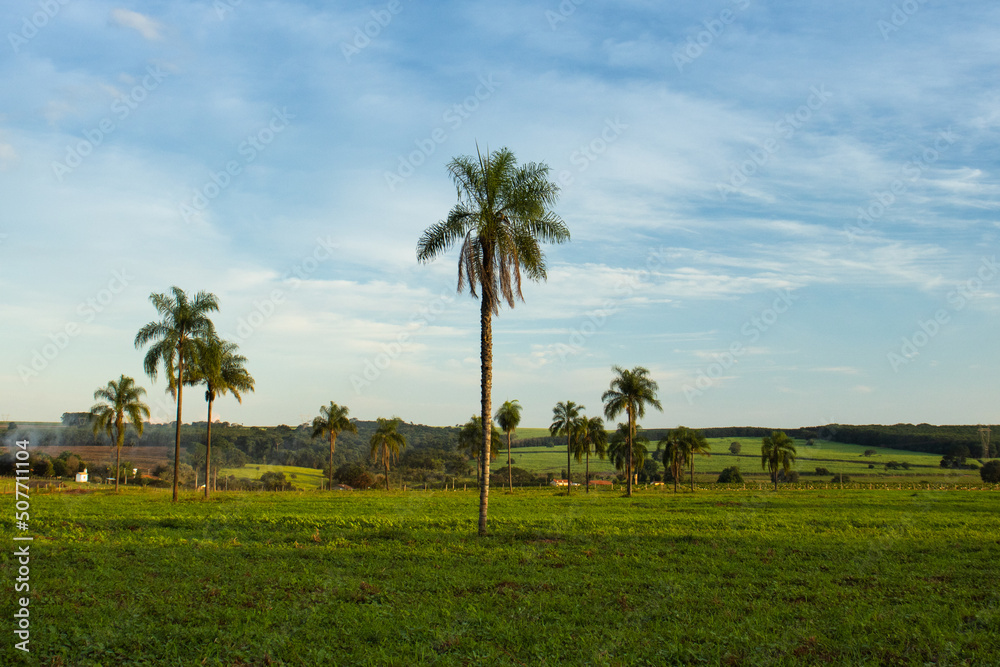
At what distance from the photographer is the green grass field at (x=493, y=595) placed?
10242 millimetres

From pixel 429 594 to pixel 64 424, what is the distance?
187810 millimetres

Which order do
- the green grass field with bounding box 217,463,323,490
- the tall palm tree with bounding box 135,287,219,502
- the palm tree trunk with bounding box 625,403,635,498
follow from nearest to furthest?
the tall palm tree with bounding box 135,287,219,502
the palm tree trunk with bounding box 625,403,635,498
the green grass field with bounding box 217,463,323,490

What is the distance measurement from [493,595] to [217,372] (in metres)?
38.1

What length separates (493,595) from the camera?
14.3 m

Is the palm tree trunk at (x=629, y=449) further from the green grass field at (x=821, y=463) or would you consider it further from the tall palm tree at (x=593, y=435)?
the green grass field at (x=821, y=463)

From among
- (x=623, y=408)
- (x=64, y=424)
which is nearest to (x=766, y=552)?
(x=623, y=408)

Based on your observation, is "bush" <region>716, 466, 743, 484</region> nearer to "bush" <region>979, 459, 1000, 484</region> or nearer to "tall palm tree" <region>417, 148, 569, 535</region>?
"bush" <region>979, 459, 1000, 484</region>

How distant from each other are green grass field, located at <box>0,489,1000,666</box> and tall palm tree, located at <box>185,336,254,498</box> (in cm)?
1818

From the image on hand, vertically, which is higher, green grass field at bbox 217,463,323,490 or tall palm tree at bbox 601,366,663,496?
tall palm tree at bbox 601,366,663,496

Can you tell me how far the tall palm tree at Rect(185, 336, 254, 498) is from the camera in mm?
44500

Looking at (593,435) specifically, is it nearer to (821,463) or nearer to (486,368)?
(486,368)

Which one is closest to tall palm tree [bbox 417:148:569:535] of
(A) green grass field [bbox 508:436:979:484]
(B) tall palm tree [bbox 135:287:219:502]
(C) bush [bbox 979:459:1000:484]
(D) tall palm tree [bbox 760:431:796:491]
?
(B) tall palm tree [bbox 135:287:219:502]

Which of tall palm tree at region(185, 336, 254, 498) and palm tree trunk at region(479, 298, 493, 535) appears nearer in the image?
palm tree trunk at region(479, 298, 493, 535)

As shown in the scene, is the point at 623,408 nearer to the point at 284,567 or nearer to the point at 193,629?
the point at 284,567
